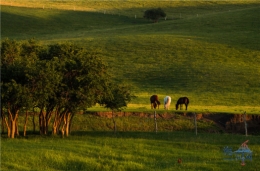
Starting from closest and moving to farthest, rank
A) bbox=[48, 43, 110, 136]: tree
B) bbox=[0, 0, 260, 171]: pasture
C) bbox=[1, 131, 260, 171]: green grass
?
bbox=[1, 131, 260, 171]: green grass → bbox=[0, 0, 260, 171]: pasture → bbox=[48, 43, 110, 136]: tree

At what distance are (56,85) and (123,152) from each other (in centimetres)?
683

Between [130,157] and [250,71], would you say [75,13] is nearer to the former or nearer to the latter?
[250,71]

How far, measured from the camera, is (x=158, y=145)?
2767 cm

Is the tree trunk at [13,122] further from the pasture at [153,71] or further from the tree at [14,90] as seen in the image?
the pasture at [153,71]

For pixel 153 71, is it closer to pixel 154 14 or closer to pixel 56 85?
pixel 56 85

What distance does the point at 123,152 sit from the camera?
25.3 m

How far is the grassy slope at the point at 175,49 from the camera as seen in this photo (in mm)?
51325

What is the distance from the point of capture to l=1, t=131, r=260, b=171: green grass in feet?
72.8

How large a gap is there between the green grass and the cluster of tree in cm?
168

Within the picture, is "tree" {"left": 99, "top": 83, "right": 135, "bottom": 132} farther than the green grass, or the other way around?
"tree" {"left": 99, "top": 83, "right": 135, "bottom": 132}
